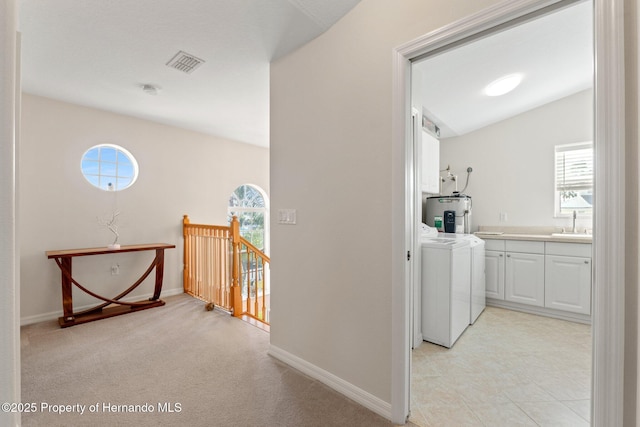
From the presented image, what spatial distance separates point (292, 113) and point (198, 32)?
830 millimetres

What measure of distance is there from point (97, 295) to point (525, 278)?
489 cm

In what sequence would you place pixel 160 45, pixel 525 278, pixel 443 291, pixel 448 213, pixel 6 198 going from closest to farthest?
1. pixel 6 198
2. pixel 160 45
3. pixel 443 291
4. pixel 525 278
5. pixel 448 213

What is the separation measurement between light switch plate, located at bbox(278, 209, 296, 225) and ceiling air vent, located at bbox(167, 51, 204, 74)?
1.42 m

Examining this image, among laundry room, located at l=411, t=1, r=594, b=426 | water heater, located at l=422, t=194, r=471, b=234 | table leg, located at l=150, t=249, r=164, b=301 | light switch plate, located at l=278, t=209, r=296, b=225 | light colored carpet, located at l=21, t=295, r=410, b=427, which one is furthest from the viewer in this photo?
water heater, located at l=422, t=194, r=471, b=234

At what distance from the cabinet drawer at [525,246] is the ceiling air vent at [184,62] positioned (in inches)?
153

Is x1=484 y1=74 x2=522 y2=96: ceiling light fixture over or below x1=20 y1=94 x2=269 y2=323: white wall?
over

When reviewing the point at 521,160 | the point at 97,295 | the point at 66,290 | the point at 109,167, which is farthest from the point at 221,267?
the point at 521,160

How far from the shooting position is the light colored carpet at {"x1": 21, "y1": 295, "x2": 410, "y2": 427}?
1.61 metres

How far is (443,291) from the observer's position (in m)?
2.48

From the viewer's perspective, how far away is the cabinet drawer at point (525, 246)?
328 centimetres

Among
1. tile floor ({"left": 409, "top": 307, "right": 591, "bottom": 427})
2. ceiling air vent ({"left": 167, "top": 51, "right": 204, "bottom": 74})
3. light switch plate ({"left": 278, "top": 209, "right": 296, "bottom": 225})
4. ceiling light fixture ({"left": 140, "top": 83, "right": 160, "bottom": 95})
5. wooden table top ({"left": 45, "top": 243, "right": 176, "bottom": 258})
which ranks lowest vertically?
tile floor ({"left": 409, "top": 307, "right": 591, "bottom": 427})

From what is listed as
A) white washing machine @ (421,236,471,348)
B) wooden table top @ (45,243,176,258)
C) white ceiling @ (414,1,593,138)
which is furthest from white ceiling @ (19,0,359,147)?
white washing machine @ (421,236,471,348)

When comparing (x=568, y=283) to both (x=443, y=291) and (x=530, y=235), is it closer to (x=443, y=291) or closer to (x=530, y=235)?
(x=530, y=235)

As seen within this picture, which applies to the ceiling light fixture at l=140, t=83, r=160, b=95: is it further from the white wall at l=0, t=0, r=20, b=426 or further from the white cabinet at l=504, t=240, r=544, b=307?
the white cabinet at l=504, t=240, r=544, b=307
